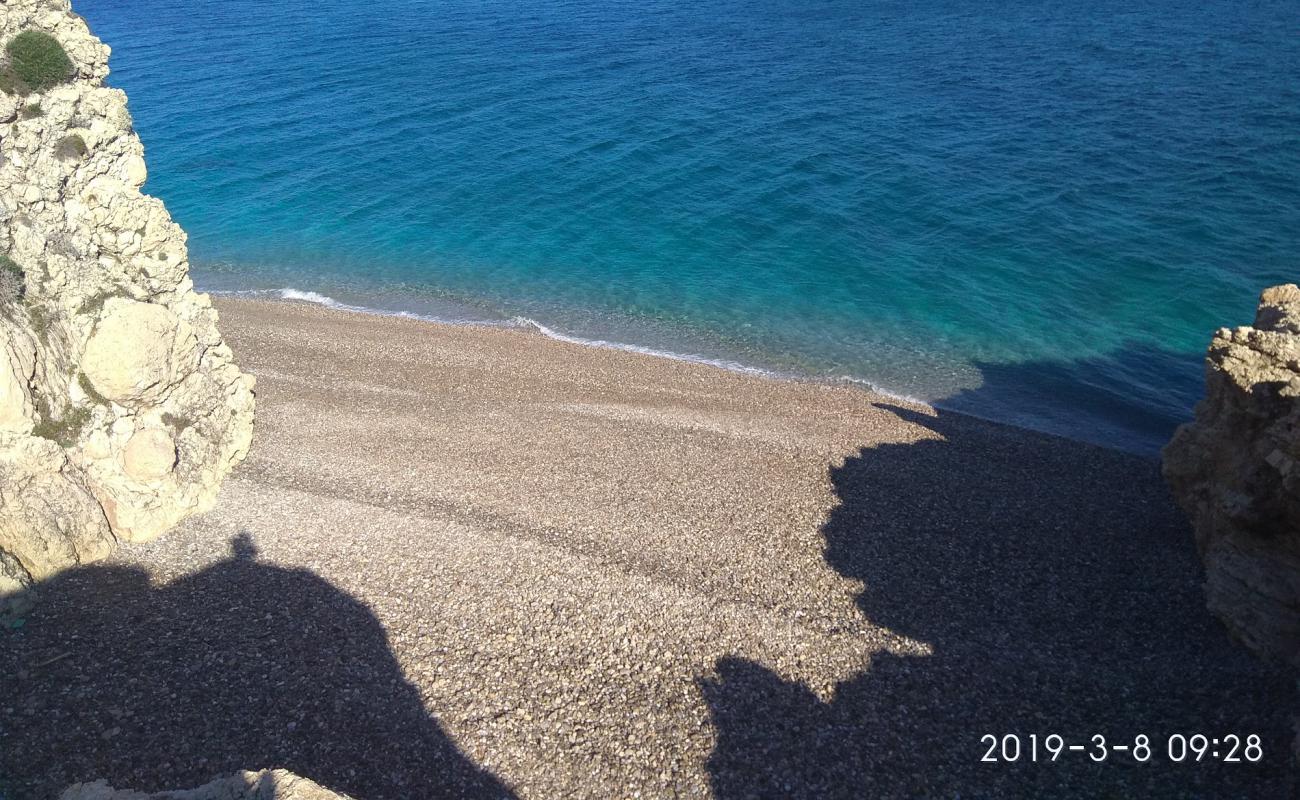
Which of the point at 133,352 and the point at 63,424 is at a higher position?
the point at 133,352

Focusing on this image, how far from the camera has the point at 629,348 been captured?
3400 centimetres

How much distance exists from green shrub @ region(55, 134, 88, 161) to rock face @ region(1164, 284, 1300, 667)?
85.0 ft

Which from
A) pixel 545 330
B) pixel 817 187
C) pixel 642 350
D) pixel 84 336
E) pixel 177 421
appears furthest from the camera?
pixel 817 187

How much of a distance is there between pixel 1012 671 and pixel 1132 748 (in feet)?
7.45

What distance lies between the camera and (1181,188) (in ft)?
134

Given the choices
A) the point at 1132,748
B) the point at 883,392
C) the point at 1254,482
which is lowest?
the point at 883,392

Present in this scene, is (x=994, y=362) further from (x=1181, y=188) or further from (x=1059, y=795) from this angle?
(x=1059, y=795)

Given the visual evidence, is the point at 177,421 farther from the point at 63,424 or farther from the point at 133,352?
the point at 63,424

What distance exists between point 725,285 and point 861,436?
1437 cm

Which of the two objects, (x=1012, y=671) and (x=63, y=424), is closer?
(x=1012, y=671)

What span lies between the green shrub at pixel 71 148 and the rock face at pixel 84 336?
23 mm

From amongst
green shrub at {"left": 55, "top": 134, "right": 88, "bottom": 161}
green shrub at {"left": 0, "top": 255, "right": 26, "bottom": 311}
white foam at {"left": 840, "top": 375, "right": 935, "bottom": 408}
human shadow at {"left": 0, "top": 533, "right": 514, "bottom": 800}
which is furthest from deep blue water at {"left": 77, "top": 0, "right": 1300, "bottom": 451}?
human shadow at {"left": 0, "top": 533, "right": 514, "bottom": 800}

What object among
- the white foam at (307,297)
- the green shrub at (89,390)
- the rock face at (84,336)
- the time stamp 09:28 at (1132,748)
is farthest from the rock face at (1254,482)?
the white foam at (307,297)

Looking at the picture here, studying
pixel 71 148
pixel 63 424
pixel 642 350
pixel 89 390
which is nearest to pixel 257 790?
pixel 63 424
